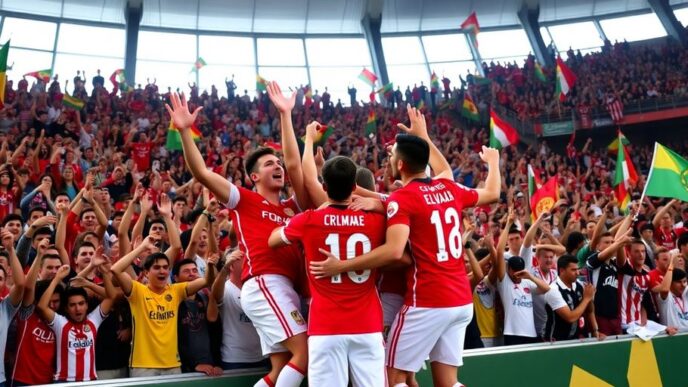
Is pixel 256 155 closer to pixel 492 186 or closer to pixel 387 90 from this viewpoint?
pixel 492 186

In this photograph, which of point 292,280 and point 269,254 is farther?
point 292,280

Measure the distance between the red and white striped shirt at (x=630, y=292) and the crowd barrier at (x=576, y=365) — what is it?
476mm

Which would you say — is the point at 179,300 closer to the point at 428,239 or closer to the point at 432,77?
the point at 428,239

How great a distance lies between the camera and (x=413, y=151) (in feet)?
13.6

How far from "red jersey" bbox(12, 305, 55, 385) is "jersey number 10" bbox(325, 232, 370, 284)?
2571 mm

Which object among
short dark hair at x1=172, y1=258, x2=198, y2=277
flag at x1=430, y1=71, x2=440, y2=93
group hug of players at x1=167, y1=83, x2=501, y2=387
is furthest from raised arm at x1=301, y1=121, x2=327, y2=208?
flag at x1=430, y1=71, x2=440, y2=93

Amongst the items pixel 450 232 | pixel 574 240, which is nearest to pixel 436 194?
pixel 450 232

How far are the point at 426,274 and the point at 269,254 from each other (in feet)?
3.38

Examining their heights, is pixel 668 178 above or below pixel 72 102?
below

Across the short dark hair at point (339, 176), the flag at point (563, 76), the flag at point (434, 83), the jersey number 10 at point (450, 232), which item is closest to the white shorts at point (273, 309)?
the short dark hair at point (339, 176)

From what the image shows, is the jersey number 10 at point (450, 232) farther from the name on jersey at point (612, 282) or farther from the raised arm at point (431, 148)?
the name on jersey at point (612, 282)

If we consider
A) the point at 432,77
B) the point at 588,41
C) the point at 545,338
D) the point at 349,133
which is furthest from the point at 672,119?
the point at 545,338

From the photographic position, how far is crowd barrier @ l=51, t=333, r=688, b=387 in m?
5.24

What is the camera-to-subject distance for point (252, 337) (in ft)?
16.3
